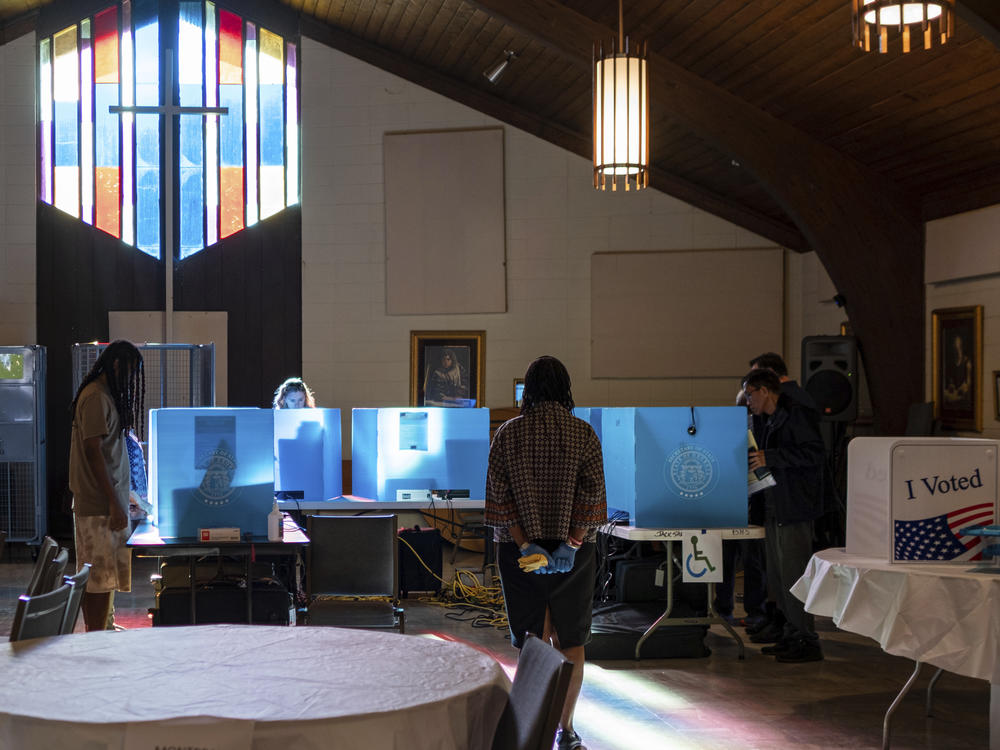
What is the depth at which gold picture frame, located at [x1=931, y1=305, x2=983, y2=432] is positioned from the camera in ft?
22.3

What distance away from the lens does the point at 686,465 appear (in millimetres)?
5230

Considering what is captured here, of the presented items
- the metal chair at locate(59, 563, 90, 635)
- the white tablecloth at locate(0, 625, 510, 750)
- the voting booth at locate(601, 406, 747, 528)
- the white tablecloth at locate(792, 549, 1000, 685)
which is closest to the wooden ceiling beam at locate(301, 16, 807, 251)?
the voting booth at locate(601, 406, 747, 528)

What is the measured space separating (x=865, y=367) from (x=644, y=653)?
321 centimetres

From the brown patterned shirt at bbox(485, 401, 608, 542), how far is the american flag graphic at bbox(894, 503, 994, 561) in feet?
3.51

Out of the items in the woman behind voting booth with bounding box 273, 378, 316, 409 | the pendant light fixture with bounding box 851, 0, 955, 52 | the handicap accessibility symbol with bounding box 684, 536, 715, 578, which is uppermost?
the pendant light fixture with bounding box 851, 0, 955, 52

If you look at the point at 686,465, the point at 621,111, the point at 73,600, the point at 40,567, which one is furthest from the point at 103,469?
the point at 621,111

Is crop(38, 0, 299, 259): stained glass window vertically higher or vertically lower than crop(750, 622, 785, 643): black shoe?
higher

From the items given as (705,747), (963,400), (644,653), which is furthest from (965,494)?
(963,400)

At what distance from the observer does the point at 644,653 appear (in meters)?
5.47

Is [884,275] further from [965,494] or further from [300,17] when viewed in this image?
[300,17]

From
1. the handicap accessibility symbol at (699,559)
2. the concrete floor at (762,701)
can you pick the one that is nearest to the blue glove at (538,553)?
the concrete floor at (762,701)

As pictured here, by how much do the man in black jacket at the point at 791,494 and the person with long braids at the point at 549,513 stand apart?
177 centimetres

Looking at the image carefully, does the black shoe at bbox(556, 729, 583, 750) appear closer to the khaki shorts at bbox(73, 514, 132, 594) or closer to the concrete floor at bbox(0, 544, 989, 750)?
the concrete floor at bbox(0, 544, 989, 750)

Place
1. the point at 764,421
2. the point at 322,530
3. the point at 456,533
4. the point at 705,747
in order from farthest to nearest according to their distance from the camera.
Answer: the point at 456,533
the point at 764,421
the point at 322,530
the point at 705,747
